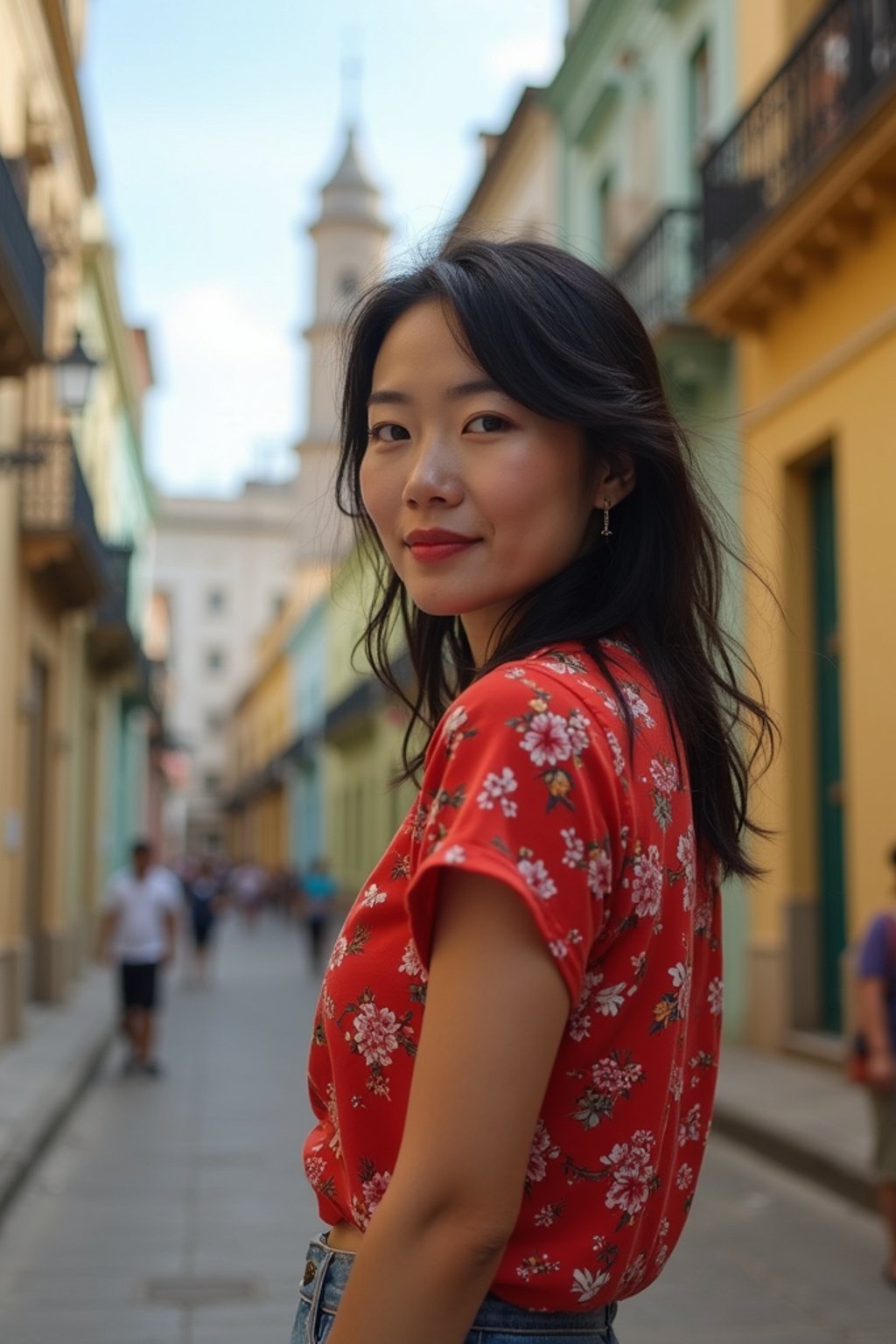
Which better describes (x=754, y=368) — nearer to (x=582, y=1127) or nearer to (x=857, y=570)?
(x=857, y=570)

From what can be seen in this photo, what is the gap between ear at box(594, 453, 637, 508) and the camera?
63.1 inches

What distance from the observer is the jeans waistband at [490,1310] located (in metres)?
1.37

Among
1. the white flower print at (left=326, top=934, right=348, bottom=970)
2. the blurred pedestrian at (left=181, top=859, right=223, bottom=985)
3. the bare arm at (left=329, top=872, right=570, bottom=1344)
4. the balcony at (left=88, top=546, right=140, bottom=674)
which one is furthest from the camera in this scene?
the balcony at (left=88, top=546, right=140, bottom=674)

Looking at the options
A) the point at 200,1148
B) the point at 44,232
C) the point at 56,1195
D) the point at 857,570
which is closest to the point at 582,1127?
the point at 56,1195

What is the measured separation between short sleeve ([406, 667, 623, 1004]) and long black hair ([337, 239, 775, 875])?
0.12 metres

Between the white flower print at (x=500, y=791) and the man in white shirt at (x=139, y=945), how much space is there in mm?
12285

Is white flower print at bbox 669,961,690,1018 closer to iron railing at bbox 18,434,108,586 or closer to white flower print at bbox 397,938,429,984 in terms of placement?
white flower print at bbox 397,938,429,984

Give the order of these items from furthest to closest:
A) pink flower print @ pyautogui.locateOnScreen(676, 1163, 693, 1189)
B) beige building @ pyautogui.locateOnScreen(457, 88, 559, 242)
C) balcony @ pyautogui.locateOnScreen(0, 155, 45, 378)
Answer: beige building @ pyautogui.locateOnScreen(457, 88, 559, 242) → balcony @ pyautogui.locateOnScreen(0, 155, 45, 378) → pink flower print @ pyautogui.locateOnScreen(676, 1163, 693, 1189)

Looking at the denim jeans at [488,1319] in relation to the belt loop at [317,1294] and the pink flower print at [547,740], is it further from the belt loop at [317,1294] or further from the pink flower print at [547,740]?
the pink flower print at [547,740]

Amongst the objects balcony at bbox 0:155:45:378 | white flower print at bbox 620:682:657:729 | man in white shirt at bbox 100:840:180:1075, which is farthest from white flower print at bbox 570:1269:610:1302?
man in white shirt at bbox 100:840:180:1075

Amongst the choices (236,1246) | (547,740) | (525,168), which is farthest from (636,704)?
(525,168)

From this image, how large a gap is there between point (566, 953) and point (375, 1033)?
26 centimetres

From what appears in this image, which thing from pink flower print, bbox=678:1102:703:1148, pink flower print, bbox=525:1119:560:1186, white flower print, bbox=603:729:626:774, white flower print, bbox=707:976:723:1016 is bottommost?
pink flower print, bbox=678:1102:703:1148

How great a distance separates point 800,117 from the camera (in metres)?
12.2
